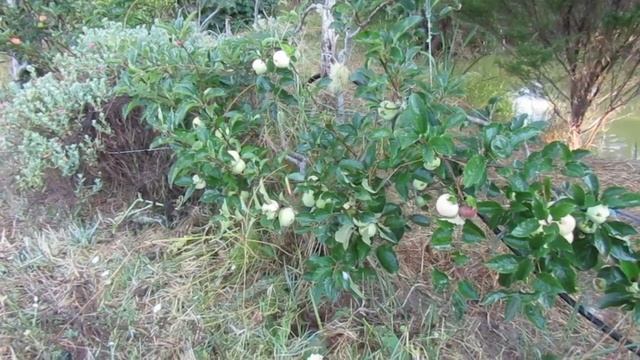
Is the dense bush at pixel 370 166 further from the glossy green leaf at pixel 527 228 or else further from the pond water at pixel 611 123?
the pond water at pixel 611 123

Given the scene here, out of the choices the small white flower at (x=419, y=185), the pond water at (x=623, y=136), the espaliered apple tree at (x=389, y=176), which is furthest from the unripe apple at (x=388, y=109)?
the pond water at (x=623, y=136)

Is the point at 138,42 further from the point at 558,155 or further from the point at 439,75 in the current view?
the point at 558,155

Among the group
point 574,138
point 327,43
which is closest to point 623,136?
point 574,138

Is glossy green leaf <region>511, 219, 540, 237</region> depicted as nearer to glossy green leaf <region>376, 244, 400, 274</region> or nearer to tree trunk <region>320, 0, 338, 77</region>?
glossy green leaf <region>376, 244, 400, 274</region>

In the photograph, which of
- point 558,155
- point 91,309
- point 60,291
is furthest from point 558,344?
point 60,291

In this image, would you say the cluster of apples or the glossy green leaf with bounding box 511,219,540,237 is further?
the cluster of apples

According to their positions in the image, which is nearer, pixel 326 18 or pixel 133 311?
pixel 133 311

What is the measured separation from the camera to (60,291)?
6.40ft

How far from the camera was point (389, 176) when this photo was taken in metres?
1.46

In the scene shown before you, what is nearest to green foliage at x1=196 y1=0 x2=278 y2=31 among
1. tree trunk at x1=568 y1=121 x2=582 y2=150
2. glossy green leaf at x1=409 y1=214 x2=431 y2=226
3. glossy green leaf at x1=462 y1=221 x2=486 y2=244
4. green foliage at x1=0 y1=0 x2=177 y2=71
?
green foliage at x1=0 y1=0 x2=177 y2=71

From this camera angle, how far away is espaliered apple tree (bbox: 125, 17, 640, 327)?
49.9 inches

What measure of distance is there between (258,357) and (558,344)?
0.96 m

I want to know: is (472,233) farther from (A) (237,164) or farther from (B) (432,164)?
(A) (237,164)

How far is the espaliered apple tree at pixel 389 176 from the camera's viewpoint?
127 cm
